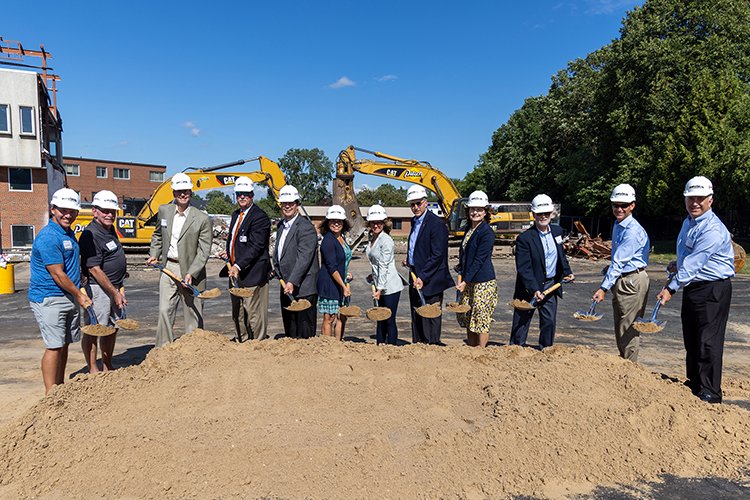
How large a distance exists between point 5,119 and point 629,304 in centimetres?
2500

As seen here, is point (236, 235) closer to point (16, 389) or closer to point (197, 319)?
point (197, 319)

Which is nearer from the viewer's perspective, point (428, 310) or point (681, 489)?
point (681, 489)

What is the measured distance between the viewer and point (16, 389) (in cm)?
485

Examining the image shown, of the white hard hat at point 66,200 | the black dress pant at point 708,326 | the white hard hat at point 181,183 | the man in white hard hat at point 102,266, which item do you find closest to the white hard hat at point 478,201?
the black dress pant at point 708,326

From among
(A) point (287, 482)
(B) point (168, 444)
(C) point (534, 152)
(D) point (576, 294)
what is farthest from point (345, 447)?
(C) point (534, 152)

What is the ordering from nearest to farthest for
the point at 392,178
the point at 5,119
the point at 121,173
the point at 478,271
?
1. the point at 478,271
2. the point at 392,178
3. the point at 5,119
4. the point at 121,173

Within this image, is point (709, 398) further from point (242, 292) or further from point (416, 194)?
point (242, 292)

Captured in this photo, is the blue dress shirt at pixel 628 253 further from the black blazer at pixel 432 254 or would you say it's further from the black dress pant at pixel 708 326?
the black blazer at pixel 432 254

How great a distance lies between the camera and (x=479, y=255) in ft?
16.4

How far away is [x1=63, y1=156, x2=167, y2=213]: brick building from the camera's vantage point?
1770 inches

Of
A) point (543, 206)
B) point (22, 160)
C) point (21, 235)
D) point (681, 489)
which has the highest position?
point (22, 160)

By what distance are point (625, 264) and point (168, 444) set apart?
3.88 meters

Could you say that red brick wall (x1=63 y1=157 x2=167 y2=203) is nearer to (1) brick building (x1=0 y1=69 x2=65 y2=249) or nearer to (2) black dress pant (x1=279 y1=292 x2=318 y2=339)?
(1) brick building (x1=0 y1=69 x2=65 y2=249)

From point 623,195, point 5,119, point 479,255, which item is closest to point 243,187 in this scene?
point 479,255
